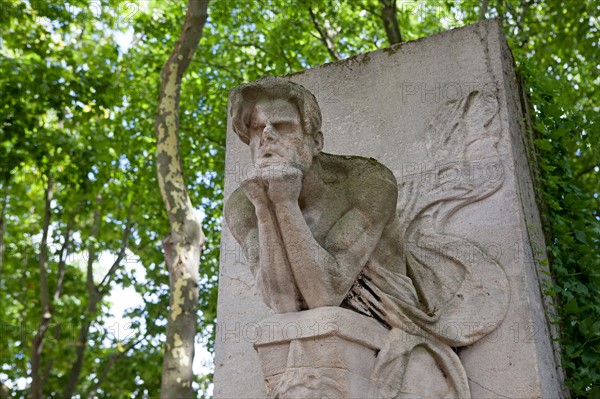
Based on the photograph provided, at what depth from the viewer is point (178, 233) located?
902 centimetres

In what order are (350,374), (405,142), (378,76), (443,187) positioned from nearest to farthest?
(350,374)
(443,187)
(405,142)
(378,76)

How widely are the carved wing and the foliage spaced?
601 cm

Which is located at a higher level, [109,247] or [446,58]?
[109,247]

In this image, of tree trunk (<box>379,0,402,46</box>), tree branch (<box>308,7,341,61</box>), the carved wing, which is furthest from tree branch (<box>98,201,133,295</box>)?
the carved wing

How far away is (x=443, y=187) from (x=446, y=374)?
1187 millimetres

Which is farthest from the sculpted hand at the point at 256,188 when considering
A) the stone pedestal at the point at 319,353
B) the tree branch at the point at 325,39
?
the tree branch at the point at 325,39

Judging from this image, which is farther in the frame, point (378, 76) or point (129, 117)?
point (129, 117)

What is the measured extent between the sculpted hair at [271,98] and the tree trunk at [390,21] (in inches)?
346

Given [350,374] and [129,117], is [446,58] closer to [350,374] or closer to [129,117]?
[350,374]

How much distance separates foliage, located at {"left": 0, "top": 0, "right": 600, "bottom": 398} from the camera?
476 inches

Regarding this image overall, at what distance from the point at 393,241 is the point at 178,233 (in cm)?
495

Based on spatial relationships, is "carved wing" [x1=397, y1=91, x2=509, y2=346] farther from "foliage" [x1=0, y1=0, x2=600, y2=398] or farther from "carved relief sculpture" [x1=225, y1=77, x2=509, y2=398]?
"foliage" [x1=0, y1=0, x2=600, y2=398]

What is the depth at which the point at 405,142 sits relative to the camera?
17.3 feet

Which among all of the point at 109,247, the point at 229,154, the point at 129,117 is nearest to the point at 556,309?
the point at 229,154
